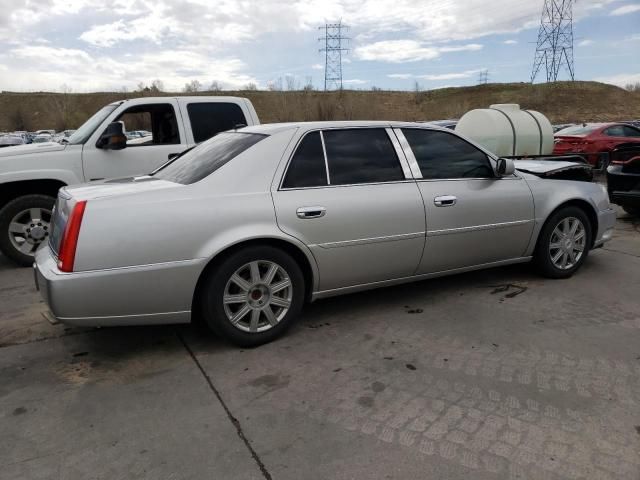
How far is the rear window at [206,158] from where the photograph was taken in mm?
3779

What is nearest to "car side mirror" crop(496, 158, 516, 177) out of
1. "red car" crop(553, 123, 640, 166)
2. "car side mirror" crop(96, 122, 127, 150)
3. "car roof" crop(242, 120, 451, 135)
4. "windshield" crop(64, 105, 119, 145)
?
"car roof" crop(242, 120, 451, 135)

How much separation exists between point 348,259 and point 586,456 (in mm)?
1980

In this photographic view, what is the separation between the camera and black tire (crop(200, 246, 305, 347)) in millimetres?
3471

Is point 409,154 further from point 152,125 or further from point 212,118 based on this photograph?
point 152,125

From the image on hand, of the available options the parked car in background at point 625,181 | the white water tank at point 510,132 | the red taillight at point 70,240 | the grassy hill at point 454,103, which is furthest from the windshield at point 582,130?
the grassy hill at point 454,103

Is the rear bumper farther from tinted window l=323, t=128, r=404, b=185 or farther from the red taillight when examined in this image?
tinted window l=323, t=128, r=404, b=185

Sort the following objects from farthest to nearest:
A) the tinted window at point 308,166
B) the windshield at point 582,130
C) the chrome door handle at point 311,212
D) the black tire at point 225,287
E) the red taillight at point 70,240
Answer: the windshield at point 582,130, the tinted window at point 308,166, the chrome door handle at point 311,212, the black tire at point 225,287, the red taillight at point 70,240

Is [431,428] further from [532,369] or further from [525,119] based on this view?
[525,119]

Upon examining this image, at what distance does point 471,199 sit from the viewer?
445 centimetres

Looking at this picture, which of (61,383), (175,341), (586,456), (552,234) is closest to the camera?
(586,456)

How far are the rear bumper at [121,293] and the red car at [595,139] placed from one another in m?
13.5

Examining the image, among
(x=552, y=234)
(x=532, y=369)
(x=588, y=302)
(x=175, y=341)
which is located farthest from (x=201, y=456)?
(x=552, y=234)

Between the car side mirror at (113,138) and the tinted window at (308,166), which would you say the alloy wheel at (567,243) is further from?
the car side mirror at (113,138)

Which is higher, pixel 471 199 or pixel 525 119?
pixel 525 119
